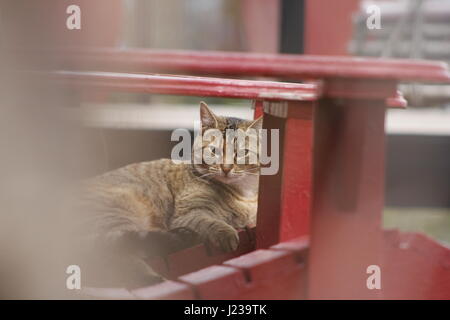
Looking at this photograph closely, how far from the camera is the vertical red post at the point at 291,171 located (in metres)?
1.26

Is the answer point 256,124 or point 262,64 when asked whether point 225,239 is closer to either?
point 256,124

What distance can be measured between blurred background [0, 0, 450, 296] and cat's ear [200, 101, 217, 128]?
0.67 ft

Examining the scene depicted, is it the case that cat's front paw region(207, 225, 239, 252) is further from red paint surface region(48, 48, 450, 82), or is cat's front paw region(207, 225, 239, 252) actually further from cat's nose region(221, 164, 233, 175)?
red paint surface region(48, 48, 450, 82)

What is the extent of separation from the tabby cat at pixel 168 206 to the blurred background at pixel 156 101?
88mm

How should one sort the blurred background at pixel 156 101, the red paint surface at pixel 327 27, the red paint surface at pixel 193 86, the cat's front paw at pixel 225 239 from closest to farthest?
the blurred background at pixel 156 101
the red paint surface at pixel 193 86
the cat's front paw at pixel 225 239
the red paint surface at pixel 327 27

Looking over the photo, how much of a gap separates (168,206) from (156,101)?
567 cm

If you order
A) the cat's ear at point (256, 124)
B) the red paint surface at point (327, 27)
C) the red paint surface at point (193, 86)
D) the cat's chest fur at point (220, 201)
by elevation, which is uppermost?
the red paint surface at point (327, 27)

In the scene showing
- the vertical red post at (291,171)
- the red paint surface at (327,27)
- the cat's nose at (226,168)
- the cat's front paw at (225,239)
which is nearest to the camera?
the vertical red post at (291,171)

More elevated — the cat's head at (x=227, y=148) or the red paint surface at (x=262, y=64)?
the red paint surface at (x=262, y=64)

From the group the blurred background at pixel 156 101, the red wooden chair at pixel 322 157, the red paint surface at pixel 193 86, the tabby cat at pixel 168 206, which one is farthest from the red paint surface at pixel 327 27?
the red wooden chair at pixel 322 157

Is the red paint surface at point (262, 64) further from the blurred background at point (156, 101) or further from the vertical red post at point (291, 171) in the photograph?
the vertical red post at point (291, 171)

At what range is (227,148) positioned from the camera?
5.15 ft
